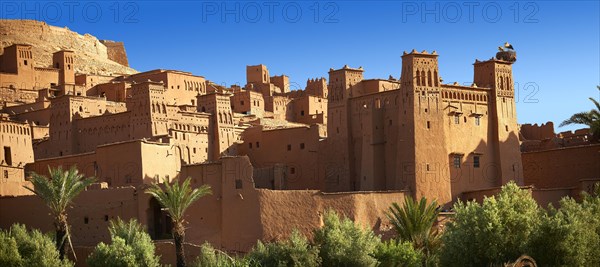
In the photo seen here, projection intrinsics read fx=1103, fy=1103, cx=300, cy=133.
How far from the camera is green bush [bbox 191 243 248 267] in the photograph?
34.3 meters

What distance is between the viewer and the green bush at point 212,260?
112ft

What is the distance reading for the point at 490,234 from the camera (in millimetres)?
33625

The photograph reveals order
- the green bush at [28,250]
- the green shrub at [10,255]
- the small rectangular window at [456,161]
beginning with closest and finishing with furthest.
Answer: the green bush at [28,250] < the green shrub at [10,255] < the small rectangular window at [456,161]

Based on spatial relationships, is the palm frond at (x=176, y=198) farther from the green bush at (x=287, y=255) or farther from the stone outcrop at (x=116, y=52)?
the stone outcrop at (x=116, y=52)

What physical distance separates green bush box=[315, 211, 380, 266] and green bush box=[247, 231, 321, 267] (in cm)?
54

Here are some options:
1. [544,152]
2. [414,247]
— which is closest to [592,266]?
[414,247]

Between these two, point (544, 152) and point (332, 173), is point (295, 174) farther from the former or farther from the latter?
point (544, 152)

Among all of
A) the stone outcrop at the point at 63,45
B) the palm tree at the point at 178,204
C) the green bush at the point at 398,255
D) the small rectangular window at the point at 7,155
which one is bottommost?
the green bush at the point at 398,255

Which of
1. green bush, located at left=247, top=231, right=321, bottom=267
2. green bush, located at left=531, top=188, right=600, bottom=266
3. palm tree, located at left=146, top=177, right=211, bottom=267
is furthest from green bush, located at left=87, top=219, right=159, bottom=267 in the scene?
green bush, located at left=531, top=188, right=600, bottom=266

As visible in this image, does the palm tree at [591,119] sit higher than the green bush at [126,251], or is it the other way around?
the palm tree at [591,119]

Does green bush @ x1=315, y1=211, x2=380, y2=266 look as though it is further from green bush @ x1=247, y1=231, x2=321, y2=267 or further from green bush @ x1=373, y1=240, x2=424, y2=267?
green bush @ x1=247, y1=231, x2=321, y2=267

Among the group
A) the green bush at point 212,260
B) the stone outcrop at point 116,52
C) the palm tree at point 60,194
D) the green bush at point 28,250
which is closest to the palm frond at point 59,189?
the palm tree at point 60,194

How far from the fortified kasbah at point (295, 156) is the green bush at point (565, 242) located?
27.6 ft

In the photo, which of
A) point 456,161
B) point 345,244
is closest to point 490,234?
point 345,244
